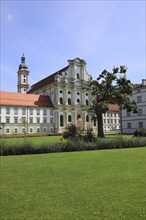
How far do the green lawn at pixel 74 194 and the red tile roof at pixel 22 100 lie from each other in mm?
59796

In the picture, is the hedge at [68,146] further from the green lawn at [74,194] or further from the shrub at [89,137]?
the green lawn at [74,194]

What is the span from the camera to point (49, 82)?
Answer: 8194 cm

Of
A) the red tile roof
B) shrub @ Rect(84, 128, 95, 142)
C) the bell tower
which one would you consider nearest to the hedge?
shrub @ Rect(84, 128, 95, 142)

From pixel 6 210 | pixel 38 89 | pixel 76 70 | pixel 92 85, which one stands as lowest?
pixel 6 210

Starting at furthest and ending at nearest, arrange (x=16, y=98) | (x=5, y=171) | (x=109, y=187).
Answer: (x=16, y=98) < (x=5, y=171) < (x=109, y=187)

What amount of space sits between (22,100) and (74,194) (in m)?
66.5

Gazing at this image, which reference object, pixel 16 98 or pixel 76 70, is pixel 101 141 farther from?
pixel 76 70

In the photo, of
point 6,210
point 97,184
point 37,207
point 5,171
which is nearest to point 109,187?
point 97,184

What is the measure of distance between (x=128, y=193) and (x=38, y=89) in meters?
82.2

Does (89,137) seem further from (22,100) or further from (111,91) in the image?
(22,100)

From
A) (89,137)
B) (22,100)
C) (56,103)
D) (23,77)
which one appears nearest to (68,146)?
(89,137)

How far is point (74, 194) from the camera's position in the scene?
255 inches

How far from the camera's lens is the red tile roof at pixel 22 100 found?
221 ft

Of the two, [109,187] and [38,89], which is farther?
[38,89]
